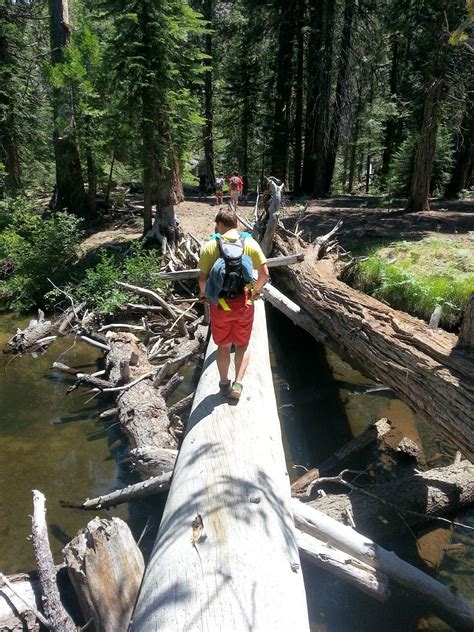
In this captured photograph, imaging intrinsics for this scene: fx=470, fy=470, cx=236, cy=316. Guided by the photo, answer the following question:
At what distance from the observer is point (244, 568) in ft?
9.62

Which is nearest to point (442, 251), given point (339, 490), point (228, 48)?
point (339, 490)

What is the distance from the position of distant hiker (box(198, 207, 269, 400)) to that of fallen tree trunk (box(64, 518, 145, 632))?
1.70 m

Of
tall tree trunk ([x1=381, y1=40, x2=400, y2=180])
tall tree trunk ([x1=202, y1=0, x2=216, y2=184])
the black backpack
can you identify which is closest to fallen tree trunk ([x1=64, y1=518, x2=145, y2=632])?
the black backpack

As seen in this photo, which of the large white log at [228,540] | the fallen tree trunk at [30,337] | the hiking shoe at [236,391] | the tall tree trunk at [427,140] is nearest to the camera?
the large white log at [228,540]

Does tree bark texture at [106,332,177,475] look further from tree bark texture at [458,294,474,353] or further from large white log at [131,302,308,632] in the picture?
tree bark texture at [458,294,474,353]

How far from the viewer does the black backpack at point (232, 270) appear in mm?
4414

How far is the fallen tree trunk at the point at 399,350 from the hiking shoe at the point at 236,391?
1899 mm

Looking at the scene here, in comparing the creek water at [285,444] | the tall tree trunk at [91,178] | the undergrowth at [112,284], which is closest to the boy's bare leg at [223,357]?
the creek water at [285,444]

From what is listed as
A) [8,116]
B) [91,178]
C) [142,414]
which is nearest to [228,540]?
[142,414]

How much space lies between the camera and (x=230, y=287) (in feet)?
14.6

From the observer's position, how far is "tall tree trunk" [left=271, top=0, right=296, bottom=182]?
22.2 metres

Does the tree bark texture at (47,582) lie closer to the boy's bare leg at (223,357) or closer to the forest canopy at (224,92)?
the boy's bare leg at (223,357)

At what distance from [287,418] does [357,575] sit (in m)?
3.64

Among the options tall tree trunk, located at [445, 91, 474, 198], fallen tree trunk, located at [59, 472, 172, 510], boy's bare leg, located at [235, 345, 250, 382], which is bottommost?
fallen tree trunk, located at [59, 472, 172, 510]
